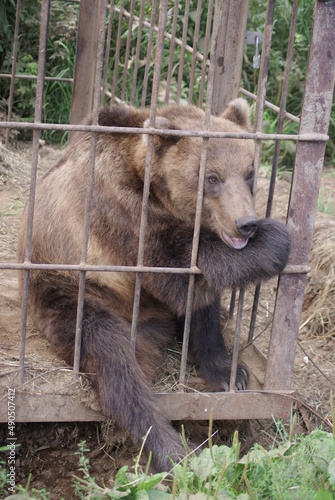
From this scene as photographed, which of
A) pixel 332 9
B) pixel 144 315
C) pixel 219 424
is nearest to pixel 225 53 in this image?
pixel 332 9

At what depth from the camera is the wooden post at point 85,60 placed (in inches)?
266

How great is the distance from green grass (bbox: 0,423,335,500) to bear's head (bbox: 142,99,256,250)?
43.6 inches

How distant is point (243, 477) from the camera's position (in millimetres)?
2926

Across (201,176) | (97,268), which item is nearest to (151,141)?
(201,176)

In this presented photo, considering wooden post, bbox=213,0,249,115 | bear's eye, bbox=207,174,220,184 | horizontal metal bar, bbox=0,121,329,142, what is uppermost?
wooden post, bbox=213,0,249,115

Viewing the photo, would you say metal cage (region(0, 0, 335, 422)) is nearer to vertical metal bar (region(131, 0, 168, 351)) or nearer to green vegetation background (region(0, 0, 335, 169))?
vertical metal bar (region(131, 0, 168, 351))

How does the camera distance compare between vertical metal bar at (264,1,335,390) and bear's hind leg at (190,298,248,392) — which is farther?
bear's hind leg at (190,298,248,392)

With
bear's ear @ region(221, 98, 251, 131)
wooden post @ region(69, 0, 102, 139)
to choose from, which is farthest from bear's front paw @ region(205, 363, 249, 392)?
wooden post @ region(69, 0, 102, 139)

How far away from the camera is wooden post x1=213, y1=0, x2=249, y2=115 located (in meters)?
4.68

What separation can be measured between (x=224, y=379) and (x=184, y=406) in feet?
1.26

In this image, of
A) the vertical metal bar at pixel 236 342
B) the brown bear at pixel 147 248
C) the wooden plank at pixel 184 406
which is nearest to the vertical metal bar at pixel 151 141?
the brown bear at pixel 147 248

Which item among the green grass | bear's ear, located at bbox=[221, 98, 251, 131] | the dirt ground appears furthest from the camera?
bear's ear, located at bbox=[221, 98, 251, 131]

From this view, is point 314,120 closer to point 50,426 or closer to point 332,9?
point 332,9

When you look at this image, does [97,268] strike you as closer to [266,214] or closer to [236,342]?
[236,342]
